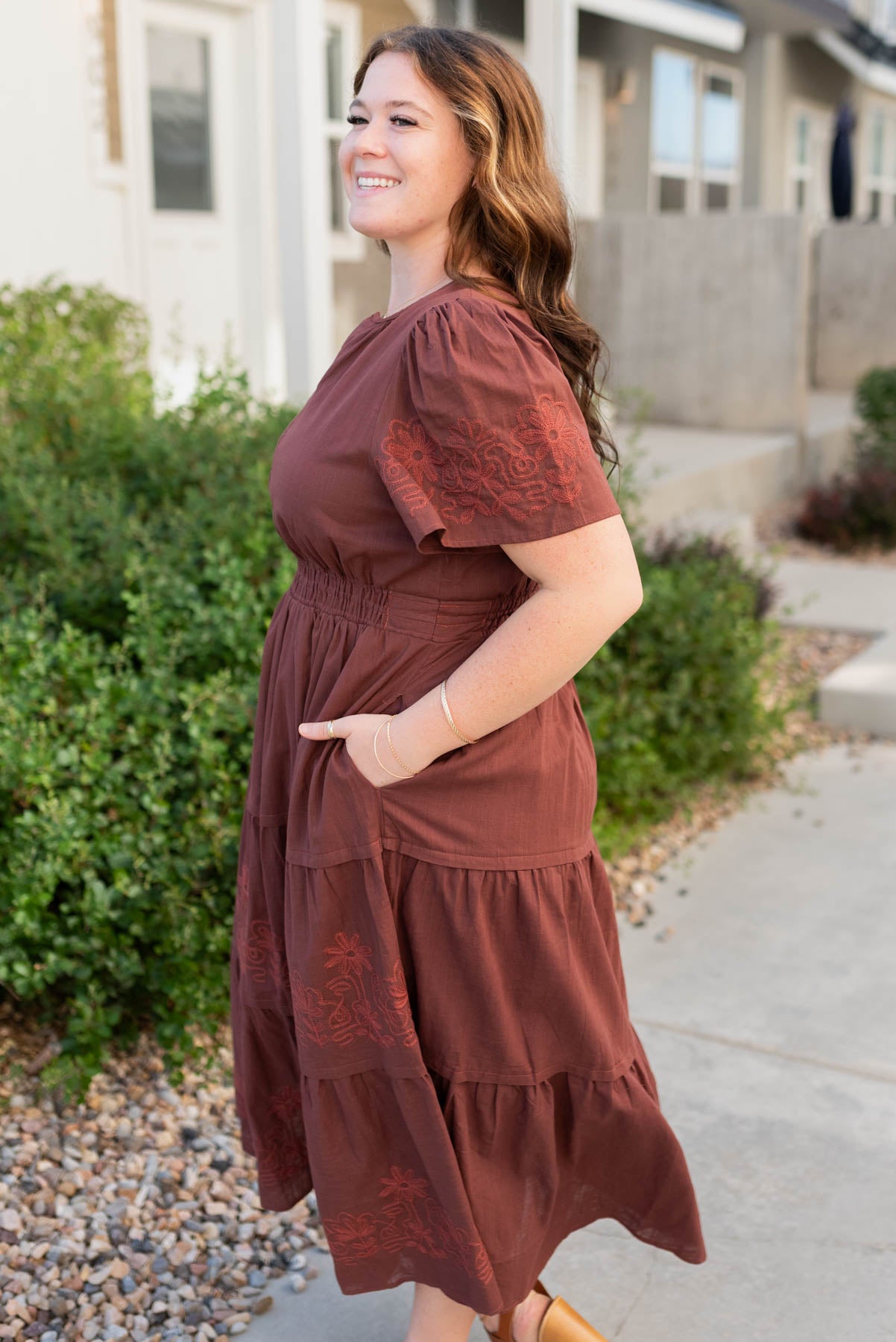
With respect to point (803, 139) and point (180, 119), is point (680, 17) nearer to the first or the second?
point (180, 119)

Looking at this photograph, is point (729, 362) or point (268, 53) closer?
point (268, 53)

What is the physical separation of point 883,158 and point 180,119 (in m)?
15.3

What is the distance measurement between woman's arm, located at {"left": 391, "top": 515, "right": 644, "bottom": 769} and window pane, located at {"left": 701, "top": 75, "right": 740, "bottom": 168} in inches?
539

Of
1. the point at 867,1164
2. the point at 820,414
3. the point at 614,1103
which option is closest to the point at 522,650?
the point at 614,1103

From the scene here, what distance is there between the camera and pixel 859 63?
1589 centimetres

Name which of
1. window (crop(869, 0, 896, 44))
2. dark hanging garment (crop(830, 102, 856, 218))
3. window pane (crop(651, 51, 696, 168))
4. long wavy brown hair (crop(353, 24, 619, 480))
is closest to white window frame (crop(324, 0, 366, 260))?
window pane (crop(651, 51, 696, 168))

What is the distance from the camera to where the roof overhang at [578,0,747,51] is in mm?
9297

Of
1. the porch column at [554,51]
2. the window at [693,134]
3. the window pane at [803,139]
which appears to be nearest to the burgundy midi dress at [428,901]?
the porch column at [554,51]

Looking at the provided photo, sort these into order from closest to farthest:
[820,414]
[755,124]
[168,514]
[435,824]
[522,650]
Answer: [522,650]
[435,824]
[168,514]
[820,414]
[755,124]

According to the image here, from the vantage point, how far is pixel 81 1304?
2186 mm

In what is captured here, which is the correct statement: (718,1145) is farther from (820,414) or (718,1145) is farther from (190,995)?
(820,414)

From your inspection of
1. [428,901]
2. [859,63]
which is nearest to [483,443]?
[428,901]

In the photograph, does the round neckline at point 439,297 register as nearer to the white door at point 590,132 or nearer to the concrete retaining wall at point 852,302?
the white door at point 590,132

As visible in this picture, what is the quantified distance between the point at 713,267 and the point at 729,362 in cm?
71
